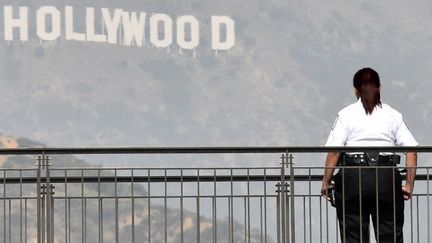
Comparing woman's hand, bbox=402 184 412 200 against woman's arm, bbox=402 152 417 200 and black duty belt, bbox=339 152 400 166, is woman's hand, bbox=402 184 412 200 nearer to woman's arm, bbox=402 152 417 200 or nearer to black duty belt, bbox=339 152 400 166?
woman's arm, bbox=402 152 417 200

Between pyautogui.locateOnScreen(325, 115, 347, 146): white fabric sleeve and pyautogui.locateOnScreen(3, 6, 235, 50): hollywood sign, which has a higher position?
pyautogui.locateOnScreen(3, 6, 235, 50): hollywood sign

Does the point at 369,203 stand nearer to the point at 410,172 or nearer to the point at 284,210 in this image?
the point at 410,172

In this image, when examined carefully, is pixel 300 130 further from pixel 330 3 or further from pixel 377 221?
pixel 377 221

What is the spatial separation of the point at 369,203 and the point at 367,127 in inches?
20.4

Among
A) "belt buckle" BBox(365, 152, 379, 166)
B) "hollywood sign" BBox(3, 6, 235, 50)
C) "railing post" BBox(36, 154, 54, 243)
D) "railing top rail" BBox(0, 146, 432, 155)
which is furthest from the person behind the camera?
"hollywood sign" BBox(3, 6, 235, 50)

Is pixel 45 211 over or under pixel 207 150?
under

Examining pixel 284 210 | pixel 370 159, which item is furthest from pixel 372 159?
pixel 284 210

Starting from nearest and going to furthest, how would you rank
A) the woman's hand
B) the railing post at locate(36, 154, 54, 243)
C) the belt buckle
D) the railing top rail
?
the railing top rail < the belt buckle < the woman's hand < the railing post at locate(36, 154, 54, 243)

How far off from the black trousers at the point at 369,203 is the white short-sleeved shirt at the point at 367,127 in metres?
0.19

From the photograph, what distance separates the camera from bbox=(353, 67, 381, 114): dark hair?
7.41m

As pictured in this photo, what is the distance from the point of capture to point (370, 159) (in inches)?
296

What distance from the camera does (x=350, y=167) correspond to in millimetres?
7520

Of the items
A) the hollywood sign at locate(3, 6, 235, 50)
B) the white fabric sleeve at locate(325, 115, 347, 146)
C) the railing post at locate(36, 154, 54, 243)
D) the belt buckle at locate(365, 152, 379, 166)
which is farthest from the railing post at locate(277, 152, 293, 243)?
the hollywood sign at locate(3, 6, 235, 50)

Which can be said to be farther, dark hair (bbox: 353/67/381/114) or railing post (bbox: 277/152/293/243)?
railing post (bbox: 277/152/293/243)
